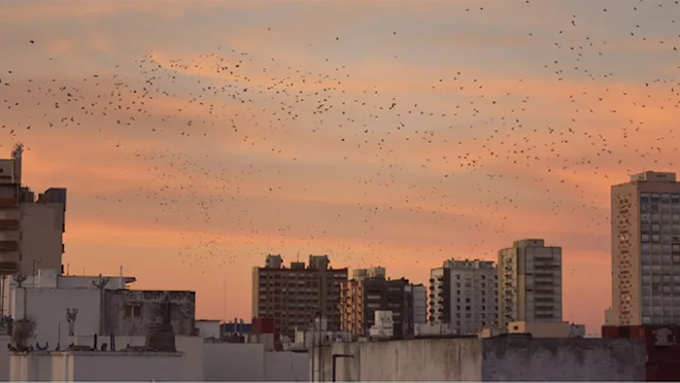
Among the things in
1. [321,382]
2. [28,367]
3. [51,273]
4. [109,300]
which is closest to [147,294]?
[109,300]

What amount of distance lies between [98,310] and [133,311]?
2.34 metres

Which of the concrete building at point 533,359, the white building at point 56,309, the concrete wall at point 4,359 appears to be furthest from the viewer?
the white building at point 56,309

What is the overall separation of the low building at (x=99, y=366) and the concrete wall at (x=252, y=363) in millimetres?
26631

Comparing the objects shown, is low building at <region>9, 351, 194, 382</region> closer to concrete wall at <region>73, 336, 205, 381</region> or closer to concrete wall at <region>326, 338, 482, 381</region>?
concrete wall at <region>326, 338, 482, 381</region>

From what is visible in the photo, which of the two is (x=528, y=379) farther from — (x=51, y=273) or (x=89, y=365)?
(x=51, y=273)

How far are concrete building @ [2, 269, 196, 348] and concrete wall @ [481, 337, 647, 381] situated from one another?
53.5m

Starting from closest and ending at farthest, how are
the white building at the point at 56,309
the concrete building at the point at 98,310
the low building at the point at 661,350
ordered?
1. the low building at the point at 661,350
2. the white building at the point at 56,309
3. the concrete building at the point at 98,310

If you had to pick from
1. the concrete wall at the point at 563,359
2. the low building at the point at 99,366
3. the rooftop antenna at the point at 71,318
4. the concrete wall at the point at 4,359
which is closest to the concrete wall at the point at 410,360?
the concrete wall at the point at 563,359

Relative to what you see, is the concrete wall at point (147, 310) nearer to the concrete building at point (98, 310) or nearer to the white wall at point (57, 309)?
the concrete building at point (98, 310)

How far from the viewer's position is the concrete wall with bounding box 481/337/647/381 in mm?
50812

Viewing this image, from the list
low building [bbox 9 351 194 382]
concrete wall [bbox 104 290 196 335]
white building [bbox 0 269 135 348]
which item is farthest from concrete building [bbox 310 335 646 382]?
concrete wall [bbox 104 290 196 335]

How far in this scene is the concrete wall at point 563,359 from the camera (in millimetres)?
50812

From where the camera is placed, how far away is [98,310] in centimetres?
10456

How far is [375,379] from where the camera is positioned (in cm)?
6000
